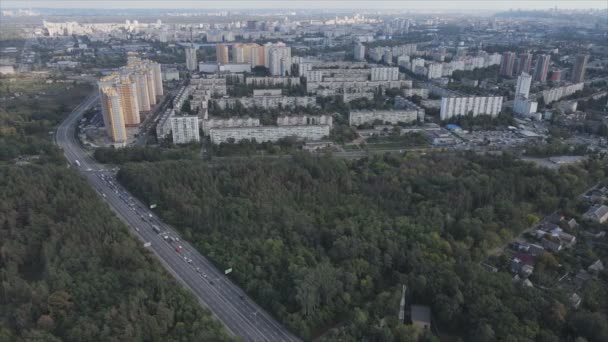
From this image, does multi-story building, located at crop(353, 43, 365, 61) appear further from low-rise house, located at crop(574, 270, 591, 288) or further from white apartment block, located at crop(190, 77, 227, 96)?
low-rise house, located at crop(574, 270, 591, 288)

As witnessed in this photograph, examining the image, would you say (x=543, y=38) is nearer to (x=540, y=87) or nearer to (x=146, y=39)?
(x=540, y=87)

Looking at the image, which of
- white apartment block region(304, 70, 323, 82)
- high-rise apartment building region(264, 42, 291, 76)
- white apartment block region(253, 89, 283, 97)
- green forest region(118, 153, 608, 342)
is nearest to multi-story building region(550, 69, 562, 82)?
white apartment block region(304, 70, 323, 82)

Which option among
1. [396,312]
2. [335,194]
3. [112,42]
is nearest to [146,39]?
[112,42]

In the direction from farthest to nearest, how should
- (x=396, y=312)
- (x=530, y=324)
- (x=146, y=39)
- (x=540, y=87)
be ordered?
(x=146, y=39), (x=540, y=87), (x=396, y=312), (x=530, y=324)

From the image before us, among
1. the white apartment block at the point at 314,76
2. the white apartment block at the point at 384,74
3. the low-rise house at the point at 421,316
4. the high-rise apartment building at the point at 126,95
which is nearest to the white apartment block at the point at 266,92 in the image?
the white apartment block at the point at 314,76

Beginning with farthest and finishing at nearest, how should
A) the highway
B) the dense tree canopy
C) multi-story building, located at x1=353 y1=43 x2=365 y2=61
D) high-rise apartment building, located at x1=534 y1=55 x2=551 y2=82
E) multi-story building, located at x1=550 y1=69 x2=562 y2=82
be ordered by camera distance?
multi-story building, located at x1=353 y1=43 x2=365 y2=61
multi-story building, located at x1=550 y1=69 x2=562 y2=82
high-rise apartment building, located at x1=534 y1=55 x2=551 y2=82
the highway
the dense tree canopy

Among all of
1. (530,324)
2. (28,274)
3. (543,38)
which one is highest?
(543,38)

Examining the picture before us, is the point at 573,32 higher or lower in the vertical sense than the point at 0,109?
higher
